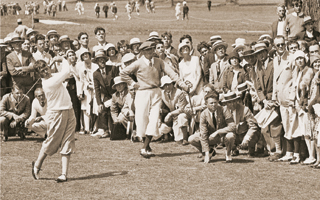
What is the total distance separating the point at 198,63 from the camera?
13.6 metres

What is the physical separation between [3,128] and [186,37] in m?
4.92

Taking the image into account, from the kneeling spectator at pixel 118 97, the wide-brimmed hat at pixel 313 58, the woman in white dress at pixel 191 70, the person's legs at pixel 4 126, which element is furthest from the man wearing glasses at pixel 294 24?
the person's legs at pixel 4 126

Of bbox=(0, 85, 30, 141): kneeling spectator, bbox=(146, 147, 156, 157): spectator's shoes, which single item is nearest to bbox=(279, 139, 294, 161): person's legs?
bbox=(146, 147, 156, 157): spectator's shoes

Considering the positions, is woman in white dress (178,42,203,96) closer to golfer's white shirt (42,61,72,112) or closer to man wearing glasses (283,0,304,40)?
man wearing glasses (283,0,304,40)

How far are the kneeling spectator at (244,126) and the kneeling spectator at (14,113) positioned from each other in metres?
5.51

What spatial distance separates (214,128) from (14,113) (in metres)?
5.50

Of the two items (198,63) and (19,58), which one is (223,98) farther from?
(19,58)

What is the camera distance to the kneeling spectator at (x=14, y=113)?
1427cm

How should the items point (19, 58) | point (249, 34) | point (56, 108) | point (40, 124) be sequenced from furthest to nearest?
point (249, 34)
point (19, 58)
point (40, 124)
point (56, 108)

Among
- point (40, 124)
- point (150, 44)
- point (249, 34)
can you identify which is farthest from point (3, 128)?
point (249, 34)

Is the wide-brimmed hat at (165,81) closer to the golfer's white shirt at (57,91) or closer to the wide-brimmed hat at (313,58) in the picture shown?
the wide-brimmed hat at (313,58)

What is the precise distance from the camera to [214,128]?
11.4m

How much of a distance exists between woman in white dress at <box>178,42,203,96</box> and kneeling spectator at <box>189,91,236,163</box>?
2.21 meters

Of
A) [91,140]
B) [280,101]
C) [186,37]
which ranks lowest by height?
[91,140]
